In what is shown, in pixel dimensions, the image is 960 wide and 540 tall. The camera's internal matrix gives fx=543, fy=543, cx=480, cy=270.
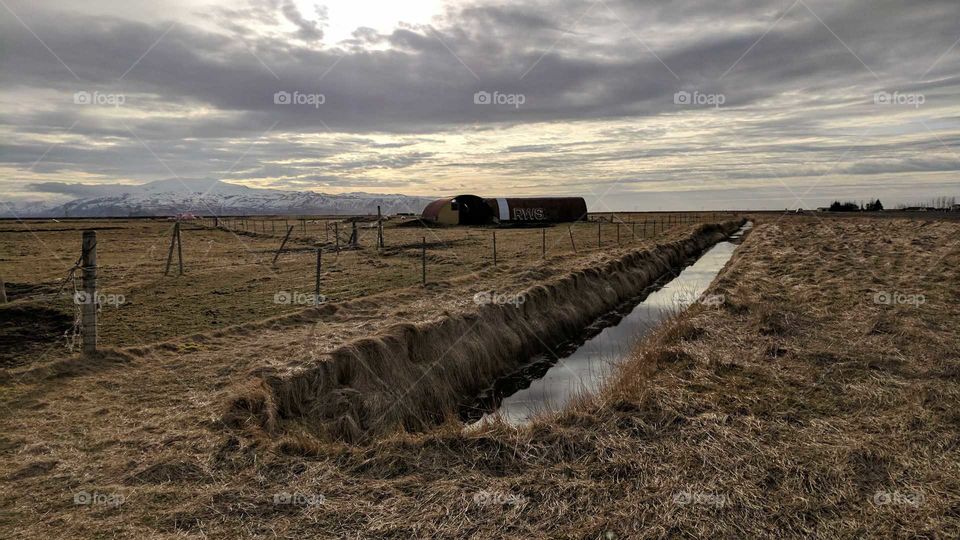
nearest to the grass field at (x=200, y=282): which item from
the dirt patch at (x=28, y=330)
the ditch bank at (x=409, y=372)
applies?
the dirt patch at (x=28, y=330)

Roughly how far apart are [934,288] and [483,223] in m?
52.7

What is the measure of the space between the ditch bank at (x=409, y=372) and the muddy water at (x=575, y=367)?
463 mm

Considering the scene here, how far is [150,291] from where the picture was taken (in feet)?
60.8

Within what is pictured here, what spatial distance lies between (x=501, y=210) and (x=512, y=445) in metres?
62.0

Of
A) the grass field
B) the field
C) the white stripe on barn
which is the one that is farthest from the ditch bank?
the white stripe on barn

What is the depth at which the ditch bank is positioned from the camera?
9.02m

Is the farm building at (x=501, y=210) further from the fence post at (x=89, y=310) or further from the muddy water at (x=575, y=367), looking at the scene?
the fence post at (x=89, y=310)

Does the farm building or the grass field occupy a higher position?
the farm building

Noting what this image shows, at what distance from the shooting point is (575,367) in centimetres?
1516

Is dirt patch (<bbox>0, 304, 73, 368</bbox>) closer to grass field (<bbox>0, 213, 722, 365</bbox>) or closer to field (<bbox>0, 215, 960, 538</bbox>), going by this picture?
grass field (<bbox>0, 213, 722, 365</bbox>)

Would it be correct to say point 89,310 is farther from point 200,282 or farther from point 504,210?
point 504,210

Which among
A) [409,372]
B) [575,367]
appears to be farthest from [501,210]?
[409,372]

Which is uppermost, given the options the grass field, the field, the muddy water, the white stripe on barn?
the white stripe on barn

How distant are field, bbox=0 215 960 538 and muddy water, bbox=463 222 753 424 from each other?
138cm
